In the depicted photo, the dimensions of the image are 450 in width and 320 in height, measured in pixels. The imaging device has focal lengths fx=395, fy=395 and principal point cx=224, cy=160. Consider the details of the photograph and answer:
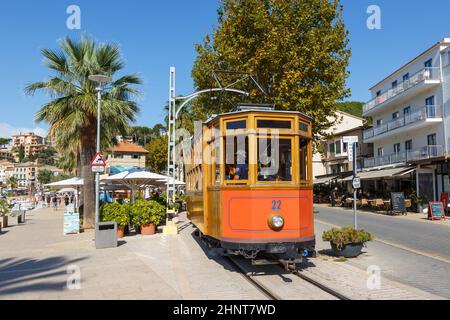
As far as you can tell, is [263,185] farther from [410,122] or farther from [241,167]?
[410,122]

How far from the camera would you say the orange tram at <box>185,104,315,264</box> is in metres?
7.35

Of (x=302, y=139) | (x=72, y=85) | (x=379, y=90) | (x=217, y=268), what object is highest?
(x=379, y=90)

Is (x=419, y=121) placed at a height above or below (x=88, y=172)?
above

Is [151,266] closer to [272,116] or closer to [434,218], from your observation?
[272,116]

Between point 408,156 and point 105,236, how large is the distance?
2647cm

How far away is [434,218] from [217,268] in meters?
15.6

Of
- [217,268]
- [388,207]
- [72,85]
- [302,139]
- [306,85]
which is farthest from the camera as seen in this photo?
[388,207]

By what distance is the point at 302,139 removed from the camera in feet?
26.3

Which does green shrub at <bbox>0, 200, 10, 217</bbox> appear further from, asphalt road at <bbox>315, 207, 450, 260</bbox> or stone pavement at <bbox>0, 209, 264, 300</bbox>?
asphalt road at <bbox>315, 207, 450, 260</bbox>

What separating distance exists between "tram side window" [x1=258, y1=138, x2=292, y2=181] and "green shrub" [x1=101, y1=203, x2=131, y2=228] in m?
8.06

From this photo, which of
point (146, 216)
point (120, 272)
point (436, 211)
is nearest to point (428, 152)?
point (436, 211)

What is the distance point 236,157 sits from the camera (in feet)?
25.3
